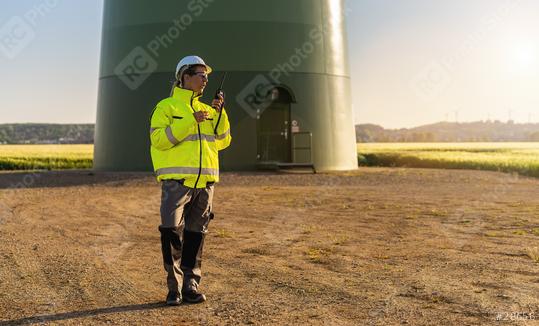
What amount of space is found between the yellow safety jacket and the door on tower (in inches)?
587

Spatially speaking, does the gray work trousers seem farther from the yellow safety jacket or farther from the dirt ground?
the dirt ground

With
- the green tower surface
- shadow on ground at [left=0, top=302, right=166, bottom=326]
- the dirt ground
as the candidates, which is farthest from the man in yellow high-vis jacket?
the green tower surface

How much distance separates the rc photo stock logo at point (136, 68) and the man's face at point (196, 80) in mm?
15002

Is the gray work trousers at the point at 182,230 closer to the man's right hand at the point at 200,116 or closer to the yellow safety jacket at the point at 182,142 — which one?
the yellow safety jacket at the point at 182,142

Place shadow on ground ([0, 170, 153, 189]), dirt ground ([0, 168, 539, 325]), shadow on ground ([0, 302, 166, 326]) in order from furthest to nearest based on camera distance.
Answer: shadow on ground ([0, 170, 153, 189]), dirt ground ([0, 168, 539, 325]), shadow on ground ([0, 302, 166, 326])

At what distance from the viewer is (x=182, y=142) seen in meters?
5.37

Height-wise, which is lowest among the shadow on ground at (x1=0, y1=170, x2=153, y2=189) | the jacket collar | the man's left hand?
the shadow on ground at (x1=0, y1=170, x2=153, y2=189)

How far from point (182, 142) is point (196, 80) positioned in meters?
0.49

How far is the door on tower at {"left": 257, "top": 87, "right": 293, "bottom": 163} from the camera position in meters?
20.5

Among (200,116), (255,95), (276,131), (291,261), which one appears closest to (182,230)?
(200,116)

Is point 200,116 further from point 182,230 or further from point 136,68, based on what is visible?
point 136,68

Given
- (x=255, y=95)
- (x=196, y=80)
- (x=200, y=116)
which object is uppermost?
(x=255, y=95)

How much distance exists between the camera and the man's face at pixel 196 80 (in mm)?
5430

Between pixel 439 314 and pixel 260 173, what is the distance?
47.7 feet
